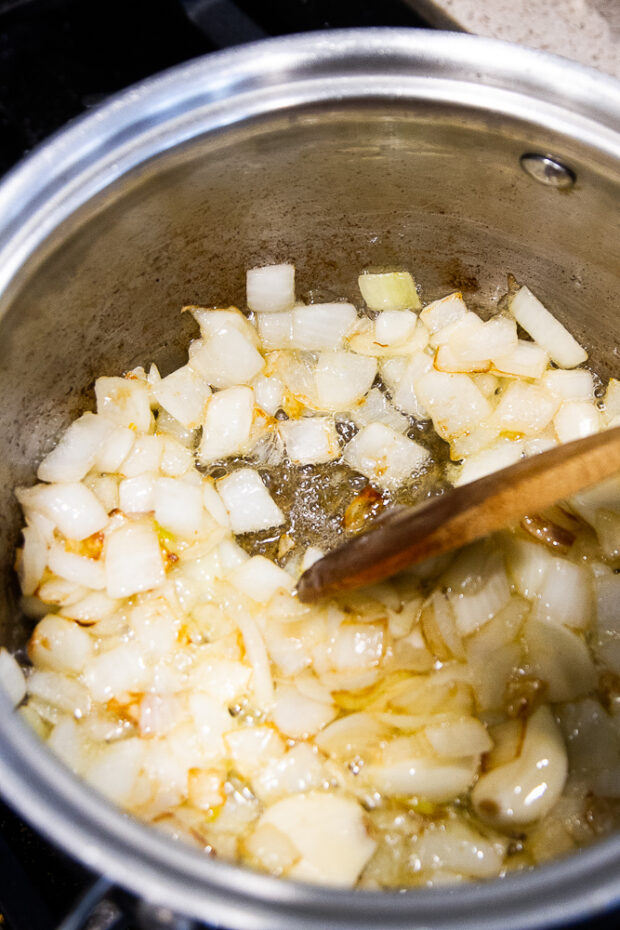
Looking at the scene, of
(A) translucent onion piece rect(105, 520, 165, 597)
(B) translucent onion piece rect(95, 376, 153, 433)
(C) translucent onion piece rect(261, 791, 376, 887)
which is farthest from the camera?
(B) translucent onion piece rect(95, 376, 153, 433)

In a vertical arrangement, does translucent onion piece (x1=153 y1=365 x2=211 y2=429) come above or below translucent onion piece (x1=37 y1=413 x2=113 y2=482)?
below

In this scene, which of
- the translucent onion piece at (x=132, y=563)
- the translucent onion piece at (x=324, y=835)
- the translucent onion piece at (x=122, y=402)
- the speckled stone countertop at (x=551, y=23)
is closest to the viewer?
the translucent onion piece at (x=324, y=835)

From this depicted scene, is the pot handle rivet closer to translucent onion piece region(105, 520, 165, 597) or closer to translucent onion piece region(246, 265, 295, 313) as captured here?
translucent onion piece region(246, 265, 295, 313)

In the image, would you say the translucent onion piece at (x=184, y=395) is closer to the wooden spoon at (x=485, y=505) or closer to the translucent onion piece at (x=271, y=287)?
the translucent onion piece at (x=271, y=287)

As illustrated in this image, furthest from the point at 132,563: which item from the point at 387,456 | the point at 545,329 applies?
the point at 545,329

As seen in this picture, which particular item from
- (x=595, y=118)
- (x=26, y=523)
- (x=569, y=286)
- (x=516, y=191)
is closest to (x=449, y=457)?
(x=569, y=286)

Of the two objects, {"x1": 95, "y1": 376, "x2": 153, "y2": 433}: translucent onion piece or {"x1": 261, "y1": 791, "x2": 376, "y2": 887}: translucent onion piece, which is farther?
{"x1": 95, "y1": 376, "x2": 153, "y2": 433}: translucent onion piece

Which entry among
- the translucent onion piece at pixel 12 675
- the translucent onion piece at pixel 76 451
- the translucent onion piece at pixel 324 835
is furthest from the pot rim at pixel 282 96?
the translucent onion piece at pixel 324 835

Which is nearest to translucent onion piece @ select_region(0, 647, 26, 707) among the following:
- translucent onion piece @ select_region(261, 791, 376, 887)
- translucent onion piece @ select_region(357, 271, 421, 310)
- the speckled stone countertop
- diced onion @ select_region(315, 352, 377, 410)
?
translucent onion piece @ select_region(261, 791, 376, 887)
